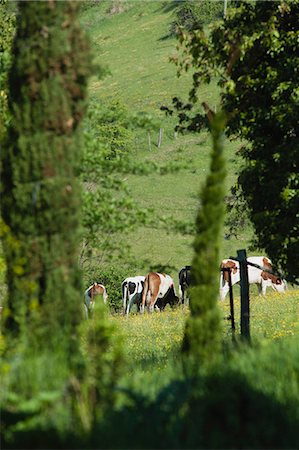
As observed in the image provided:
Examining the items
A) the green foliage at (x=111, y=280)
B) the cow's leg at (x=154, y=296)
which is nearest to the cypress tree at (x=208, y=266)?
the cow's leg at (x=154, y=296)

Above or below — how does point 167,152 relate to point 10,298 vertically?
above

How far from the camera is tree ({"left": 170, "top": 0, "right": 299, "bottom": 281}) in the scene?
1750cm

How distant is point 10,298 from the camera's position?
9336mm

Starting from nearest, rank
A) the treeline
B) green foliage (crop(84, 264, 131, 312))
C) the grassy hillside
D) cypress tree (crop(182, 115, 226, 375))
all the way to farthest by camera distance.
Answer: the treeline, cypress tree (crop(182, 115, 226, 375)), green foliage (crop(84, 264, 131, 312)), the grassy hillside

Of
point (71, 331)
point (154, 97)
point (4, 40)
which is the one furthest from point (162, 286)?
point (154, 97)

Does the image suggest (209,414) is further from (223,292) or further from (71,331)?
(223,292)

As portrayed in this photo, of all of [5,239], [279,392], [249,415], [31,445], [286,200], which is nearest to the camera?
[31,445]

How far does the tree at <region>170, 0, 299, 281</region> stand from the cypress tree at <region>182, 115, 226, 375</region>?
752 centimetres

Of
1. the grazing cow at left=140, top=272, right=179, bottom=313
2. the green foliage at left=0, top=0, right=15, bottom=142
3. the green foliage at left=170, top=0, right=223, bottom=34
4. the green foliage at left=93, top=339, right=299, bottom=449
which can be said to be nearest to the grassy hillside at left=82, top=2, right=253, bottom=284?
the grazing cow at left=140, top=272, right=179, bottom=313

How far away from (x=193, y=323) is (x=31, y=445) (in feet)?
11.0

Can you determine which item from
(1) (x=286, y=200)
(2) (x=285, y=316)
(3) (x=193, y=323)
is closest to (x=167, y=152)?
(2) (x=285, y=316)

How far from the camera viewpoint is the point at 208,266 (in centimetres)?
991

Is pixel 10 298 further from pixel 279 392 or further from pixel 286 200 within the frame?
pixel 286 200

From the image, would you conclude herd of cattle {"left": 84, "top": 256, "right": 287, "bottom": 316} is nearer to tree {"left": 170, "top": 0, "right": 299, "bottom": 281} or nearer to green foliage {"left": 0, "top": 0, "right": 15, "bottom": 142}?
green foliage {"left": 0, "top": 0, "right": 15, "bottom": 142}
